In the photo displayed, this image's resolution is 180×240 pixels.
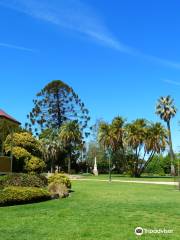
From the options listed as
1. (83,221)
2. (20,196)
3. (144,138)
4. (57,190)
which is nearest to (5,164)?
(57,190)

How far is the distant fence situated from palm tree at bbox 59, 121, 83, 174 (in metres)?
42.5

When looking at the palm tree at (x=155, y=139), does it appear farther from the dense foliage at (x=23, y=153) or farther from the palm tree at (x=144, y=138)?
the dense foliage at (x=23, y=153)

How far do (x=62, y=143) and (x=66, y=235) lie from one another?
60754 millimetres

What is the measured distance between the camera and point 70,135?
68.4 metres

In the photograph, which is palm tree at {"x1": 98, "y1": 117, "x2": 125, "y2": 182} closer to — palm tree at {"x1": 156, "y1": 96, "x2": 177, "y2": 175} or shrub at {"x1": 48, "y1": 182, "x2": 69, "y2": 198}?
palm tree at {"x1": 156, "y1": 96, "x2": 177, "y2": 175}

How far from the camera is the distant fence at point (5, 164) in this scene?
2498 cm

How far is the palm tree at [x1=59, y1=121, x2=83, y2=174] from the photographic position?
68375 mm

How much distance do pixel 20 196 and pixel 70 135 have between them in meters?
53.3

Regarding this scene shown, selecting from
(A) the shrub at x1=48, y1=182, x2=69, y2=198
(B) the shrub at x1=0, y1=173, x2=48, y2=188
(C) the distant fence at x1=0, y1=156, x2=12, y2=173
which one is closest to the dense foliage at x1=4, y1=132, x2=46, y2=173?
(C) the distant fence at x1=0, y1=156, x2=12, y2=173

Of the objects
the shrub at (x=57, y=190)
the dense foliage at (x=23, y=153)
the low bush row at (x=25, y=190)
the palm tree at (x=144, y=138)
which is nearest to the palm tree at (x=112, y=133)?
the palm tree at (x=144, y=138)

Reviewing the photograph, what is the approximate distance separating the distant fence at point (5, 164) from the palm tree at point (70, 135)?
4251 centimetres

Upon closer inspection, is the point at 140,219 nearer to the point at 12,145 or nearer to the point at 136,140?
the point at 12,145

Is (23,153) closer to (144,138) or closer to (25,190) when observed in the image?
(25,190)

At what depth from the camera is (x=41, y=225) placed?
403 inches
